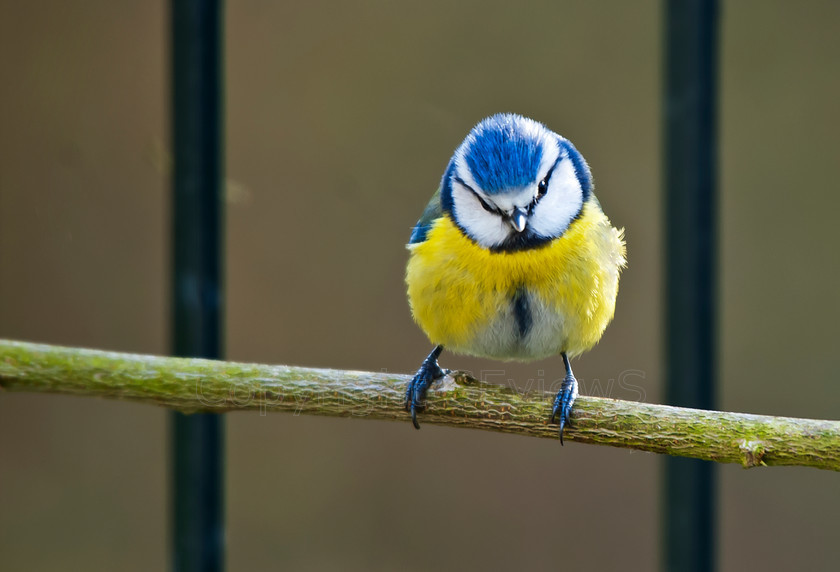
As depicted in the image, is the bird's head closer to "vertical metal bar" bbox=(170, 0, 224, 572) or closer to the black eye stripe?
the black eye stripe

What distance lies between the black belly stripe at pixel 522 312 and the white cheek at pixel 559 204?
70 mm

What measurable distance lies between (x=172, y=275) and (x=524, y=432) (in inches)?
17.4

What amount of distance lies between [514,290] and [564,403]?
14cm

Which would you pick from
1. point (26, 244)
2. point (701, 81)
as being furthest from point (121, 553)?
point (701, 81)

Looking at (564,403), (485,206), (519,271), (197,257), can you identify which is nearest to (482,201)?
(485,206)

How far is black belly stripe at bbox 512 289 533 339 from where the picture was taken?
0.99 metres

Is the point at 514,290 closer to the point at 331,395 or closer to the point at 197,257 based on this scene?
the point at 331,395

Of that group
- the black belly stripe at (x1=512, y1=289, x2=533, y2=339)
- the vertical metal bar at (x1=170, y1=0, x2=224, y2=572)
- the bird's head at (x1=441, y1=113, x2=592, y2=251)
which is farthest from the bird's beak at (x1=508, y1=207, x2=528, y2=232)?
the vertical metal bar at (x1=170, y1=0, x2=224, y2=572)

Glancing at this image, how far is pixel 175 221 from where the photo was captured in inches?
40.2

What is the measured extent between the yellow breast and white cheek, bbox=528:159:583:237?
2 centimetres

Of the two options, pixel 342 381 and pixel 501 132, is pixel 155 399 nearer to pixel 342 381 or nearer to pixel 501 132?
pixel 342 381

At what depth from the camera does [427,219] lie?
108 cm

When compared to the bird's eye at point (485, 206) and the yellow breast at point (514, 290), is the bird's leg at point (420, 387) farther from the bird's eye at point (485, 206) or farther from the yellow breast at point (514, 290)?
the bird's eye at point (485, 206)

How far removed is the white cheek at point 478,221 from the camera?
3.07ft
